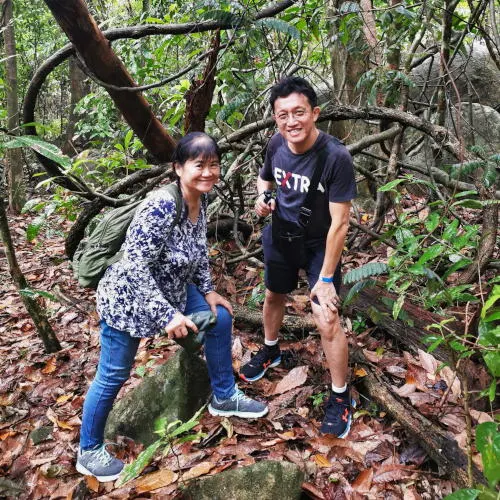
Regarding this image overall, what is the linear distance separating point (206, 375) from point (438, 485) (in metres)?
1.61

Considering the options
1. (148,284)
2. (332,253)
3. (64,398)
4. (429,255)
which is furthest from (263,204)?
(64,398)

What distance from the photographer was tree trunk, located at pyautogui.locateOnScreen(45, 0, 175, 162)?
10.5 ft

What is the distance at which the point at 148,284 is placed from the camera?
232 centimetres

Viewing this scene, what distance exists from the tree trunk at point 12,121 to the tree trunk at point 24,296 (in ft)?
16.8

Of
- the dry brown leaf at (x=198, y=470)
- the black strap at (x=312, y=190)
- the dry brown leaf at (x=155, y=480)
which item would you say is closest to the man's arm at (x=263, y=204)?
the black strap at (x=312, y=190)

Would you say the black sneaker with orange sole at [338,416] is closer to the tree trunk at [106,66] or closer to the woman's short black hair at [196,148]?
the woman's short black hair at [196,148]

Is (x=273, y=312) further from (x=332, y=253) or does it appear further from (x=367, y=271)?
(x=367, y=271)

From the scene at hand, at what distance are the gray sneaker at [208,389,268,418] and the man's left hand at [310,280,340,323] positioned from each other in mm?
819

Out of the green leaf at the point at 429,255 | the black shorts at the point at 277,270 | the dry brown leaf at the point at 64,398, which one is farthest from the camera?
the dry brown leaf at the point at 64,398

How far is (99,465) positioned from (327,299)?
1.65 metres

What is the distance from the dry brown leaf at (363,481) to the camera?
238 cm

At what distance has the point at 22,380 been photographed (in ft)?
12.6

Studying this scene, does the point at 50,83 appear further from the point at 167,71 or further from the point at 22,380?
the point at 22,380

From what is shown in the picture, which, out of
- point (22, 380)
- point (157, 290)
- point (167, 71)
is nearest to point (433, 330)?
point (157, 290)
